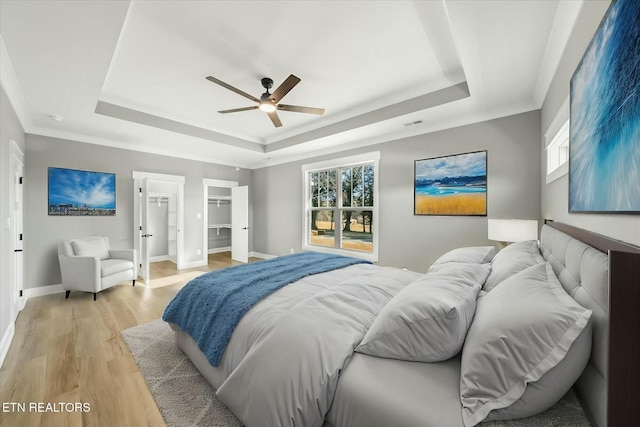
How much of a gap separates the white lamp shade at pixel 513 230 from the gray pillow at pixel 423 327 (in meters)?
2.00

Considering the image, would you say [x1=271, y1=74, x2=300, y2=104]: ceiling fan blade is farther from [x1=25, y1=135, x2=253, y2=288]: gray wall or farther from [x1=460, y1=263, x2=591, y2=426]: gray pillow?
[x1=25, y1=135, x2=253, y2=288]: gray wall

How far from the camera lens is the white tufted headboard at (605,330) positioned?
65 centimetres

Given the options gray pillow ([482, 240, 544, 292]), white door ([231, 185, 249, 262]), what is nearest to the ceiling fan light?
gray pillow ([482, 240, 544, 292])

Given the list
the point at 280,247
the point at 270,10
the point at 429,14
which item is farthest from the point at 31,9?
the point at 280,247

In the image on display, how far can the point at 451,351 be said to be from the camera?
1074 millimetres

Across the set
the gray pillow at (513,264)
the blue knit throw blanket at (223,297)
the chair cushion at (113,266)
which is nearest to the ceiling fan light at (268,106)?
the blue knit throw blanket at (223,297)

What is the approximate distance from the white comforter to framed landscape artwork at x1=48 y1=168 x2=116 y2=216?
Result: 4.36 m

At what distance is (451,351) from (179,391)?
183 cm

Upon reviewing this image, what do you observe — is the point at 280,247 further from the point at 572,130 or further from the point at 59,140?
the point at 572,130

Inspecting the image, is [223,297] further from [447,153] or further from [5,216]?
[447,153]

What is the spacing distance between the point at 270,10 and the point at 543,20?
6.64 feet

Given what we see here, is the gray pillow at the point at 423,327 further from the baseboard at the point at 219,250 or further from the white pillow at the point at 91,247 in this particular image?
the baseboard at the point at 219,250

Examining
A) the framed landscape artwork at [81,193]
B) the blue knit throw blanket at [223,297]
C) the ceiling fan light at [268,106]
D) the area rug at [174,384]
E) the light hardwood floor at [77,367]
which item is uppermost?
the ceiling fan light at [268,106]

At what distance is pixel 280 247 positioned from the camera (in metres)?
6.30
